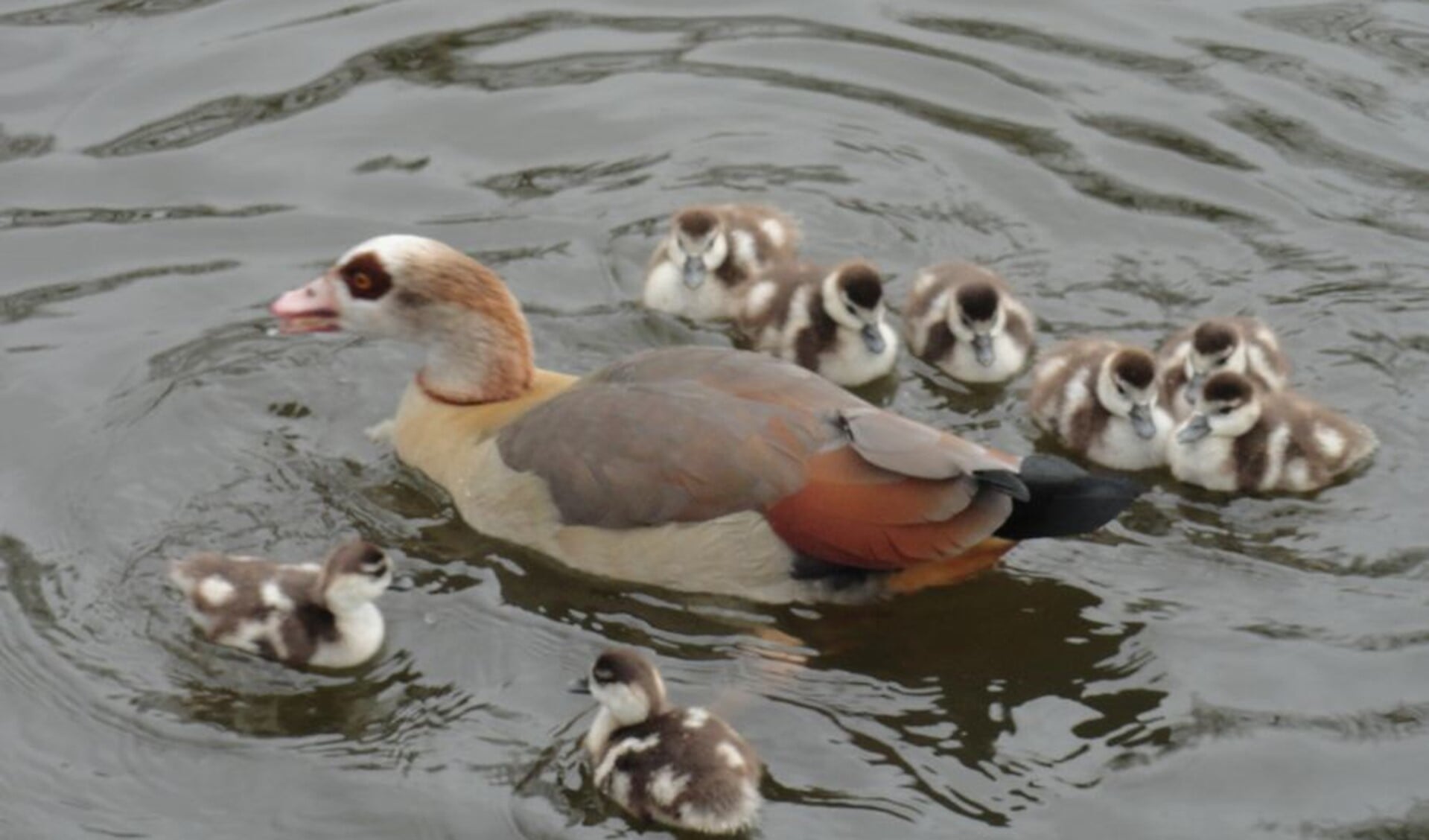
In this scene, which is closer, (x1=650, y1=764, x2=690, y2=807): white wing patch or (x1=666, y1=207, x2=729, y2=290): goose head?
(x1=650, y1=764, x2=690, y2=807): white wing patch

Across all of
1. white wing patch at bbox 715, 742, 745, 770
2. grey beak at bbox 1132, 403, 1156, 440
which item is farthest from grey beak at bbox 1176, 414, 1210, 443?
white wing patch at bbox 715, 742, 745, 770

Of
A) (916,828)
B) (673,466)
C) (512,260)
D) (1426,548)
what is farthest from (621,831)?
(512,260)

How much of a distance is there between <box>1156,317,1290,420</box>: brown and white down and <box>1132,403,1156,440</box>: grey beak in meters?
0.17

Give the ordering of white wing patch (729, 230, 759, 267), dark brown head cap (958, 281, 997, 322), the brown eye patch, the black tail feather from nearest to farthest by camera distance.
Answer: the black tail feather
the brown eye patch
dark brown head cap (958, 281, 997, 322)
white wing patch (729, 230, 759, 267)

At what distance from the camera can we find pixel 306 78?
36.5ft

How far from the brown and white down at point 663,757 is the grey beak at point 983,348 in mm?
2439

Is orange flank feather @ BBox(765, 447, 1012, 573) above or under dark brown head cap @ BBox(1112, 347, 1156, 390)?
under

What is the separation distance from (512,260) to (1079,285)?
2181mm

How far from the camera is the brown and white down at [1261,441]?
8172 mm

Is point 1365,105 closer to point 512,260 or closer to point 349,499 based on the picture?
point 512,260

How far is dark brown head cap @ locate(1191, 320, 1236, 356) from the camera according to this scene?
27.6 feet

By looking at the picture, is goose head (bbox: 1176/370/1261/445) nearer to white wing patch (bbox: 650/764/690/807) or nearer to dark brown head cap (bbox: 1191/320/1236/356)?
dark brown head cap (bbox: 1191/320/1236/356)

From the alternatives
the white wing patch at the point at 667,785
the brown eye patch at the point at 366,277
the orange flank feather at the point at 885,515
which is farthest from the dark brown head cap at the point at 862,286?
the white wing patch at the point at 667,785

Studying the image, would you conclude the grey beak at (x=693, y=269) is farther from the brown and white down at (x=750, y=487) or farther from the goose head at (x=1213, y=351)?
the goose head at (x=1213, y=351)
